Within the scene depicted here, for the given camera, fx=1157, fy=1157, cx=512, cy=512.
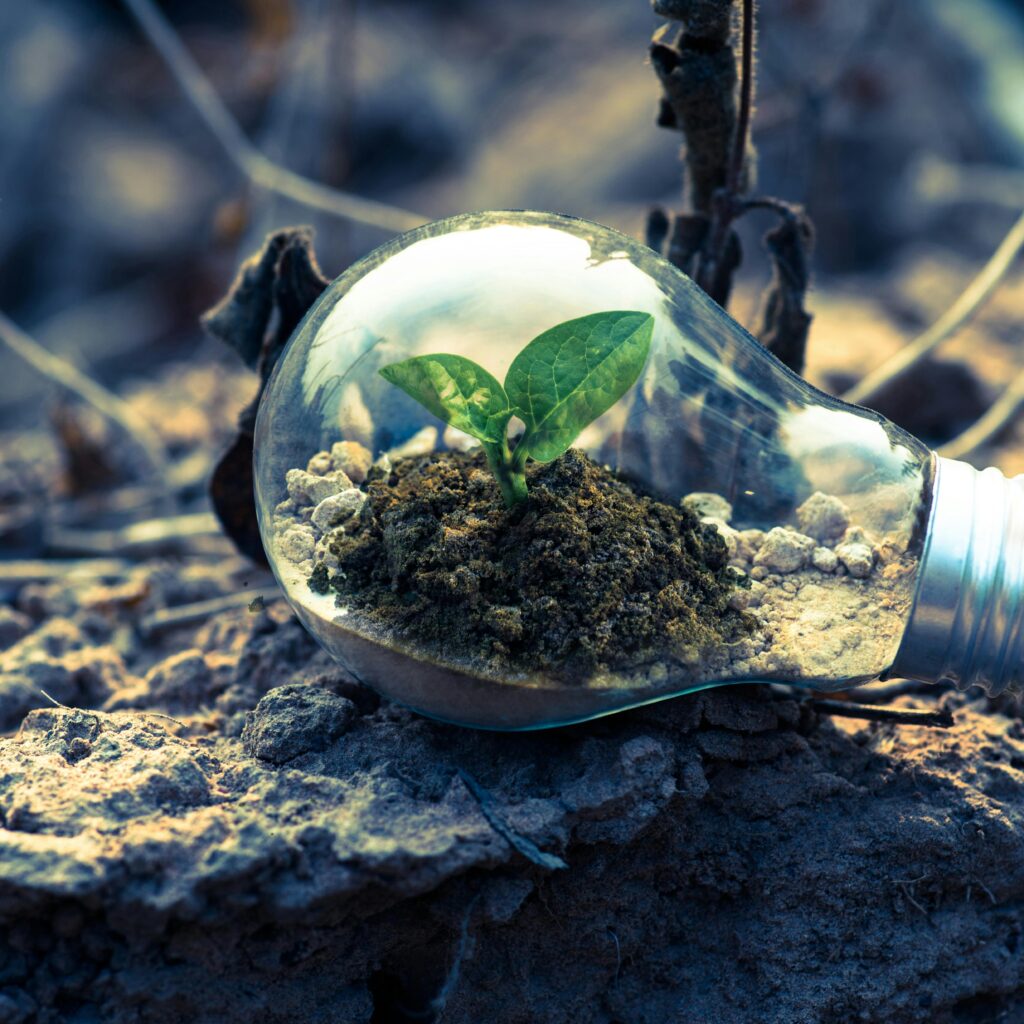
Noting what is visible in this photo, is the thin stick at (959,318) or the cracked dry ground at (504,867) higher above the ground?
the thin stick at (959,318)

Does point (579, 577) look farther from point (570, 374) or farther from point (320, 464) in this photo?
point (320, 464)

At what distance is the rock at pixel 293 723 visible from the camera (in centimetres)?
157

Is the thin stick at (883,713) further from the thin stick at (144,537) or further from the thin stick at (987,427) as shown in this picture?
the thin stick at (144,537)

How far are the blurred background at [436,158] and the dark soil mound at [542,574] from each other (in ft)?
5.62

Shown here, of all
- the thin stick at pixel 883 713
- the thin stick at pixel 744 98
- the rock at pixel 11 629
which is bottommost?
the rock at pixel 11 629

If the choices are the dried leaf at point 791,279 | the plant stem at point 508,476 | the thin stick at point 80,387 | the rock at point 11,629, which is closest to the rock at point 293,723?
the plant stem at point 508,476

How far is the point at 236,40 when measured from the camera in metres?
6.01

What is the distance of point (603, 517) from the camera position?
1.57 m

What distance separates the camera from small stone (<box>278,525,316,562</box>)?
1673 millimetres

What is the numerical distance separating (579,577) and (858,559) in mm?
429

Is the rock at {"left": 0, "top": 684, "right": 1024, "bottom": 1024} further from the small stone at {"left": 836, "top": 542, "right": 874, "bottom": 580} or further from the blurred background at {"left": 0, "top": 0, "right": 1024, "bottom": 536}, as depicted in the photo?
the blurred background at {"left": 0, "top": 0, "right": 1024, "bottom": 536}

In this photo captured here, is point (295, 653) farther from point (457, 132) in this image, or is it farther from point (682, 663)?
point (457, 132)

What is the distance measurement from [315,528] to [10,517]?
1.63 metres

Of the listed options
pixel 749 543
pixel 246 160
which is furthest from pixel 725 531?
pixel 246 160
